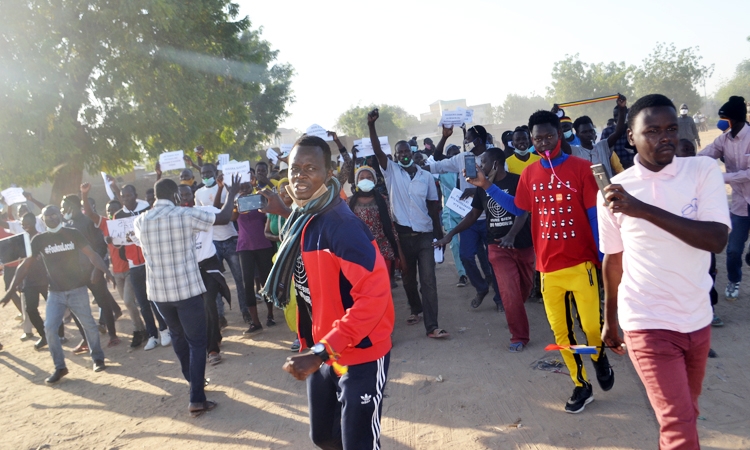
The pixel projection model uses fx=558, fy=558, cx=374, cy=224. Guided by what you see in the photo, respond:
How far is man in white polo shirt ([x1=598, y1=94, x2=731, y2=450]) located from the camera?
2.51 m

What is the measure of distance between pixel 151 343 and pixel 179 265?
297 centimetres

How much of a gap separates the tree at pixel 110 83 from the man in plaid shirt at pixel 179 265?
11201 mm

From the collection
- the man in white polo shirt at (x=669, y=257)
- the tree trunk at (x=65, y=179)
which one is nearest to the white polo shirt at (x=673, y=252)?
the man in white polo shirt at (x=669, y=257)

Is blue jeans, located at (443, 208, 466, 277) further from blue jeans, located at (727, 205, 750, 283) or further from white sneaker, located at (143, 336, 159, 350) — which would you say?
white sneaker, located at (143, 336, 159, 350)

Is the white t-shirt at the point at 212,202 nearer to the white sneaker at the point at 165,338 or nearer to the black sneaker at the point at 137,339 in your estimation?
the white sneaker at the point at 165,338

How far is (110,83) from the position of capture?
1524cm

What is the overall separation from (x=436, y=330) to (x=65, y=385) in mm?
4393

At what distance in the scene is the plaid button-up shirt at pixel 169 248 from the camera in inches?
197

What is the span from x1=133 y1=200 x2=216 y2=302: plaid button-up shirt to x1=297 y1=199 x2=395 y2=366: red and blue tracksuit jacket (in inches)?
103

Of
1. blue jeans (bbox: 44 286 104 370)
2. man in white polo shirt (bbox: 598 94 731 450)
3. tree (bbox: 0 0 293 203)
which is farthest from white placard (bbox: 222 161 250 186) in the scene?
tree (bbox: 0 0 293 203)

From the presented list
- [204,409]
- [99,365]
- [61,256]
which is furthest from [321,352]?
[99,365]

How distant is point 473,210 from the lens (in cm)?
618

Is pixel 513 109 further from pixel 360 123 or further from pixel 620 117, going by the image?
pixel 620 117

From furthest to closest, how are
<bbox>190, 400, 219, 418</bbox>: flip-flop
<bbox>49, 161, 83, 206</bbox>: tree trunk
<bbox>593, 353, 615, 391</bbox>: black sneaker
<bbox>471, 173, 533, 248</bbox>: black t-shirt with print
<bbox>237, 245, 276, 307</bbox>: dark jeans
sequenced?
<bbox>49, 161, 83, 206</bbox>: tree trunk, <bbox>237, 245, 276, 307</bbox>: dark jeans, <bbox>471, 173, 533, 248</bbox>: black t-shirt with print, <bbox>190, 400, 219, 418</bbox>: flip-flop, <bbox>593, 353, 615, 391</bbox>: black sneaker
